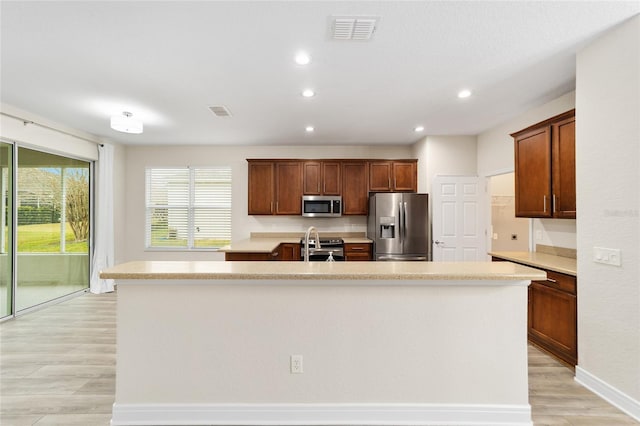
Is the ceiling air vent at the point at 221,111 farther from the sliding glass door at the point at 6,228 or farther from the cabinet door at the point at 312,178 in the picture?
the sliding glass door at the point at 6,228

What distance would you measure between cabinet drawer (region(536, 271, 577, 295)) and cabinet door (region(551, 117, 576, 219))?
57cm

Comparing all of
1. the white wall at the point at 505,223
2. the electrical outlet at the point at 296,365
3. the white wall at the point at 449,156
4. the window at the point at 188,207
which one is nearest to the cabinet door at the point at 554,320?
the electrical outlet at the point at 296,365

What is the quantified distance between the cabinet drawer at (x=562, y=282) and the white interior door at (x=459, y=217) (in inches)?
90.3

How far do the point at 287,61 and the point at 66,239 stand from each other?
4557 mm

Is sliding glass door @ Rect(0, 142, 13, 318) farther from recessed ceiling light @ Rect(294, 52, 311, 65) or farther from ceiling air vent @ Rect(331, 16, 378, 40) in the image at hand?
ceiling air vent @ Rect(331, 16, 378, 40)

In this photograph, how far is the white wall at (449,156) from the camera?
546 cm

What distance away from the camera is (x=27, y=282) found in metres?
4.47

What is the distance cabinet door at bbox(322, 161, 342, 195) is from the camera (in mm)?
5887

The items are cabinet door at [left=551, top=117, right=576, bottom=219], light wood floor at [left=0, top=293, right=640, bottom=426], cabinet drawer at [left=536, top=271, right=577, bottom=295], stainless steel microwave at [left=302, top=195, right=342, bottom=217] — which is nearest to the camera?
light wood floor at [left=0, top=293, right=640, bottom=426]

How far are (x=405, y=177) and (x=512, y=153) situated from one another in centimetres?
171

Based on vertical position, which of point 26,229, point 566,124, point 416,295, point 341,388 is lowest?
point 341,388

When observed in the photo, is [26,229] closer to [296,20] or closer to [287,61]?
[287,61]

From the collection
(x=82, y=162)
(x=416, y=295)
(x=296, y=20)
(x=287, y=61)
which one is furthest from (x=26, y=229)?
(x=416, y=295)

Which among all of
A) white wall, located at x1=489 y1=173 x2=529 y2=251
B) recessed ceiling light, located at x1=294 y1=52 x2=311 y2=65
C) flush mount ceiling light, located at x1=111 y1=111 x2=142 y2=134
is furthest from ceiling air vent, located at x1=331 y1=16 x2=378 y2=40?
white wall, located at x1=489 y1=173 x2=529 y2=251
